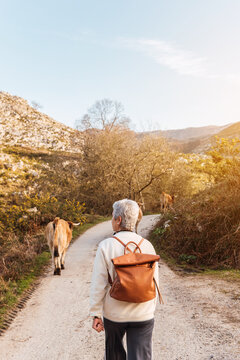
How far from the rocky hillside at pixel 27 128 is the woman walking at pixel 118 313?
44136mm

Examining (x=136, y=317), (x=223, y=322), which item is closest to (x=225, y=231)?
(x=223, y=322)

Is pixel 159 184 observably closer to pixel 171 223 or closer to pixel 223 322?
pixel 171 223

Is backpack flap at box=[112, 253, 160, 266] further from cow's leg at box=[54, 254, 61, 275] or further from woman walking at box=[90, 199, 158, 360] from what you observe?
cow's leg at box=[54, 254, 61, 275]

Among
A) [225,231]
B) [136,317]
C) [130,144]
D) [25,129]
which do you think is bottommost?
[225,231]

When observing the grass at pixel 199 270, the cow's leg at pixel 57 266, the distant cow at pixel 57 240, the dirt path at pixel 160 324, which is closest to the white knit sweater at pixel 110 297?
the dirt path at pixel 160 324

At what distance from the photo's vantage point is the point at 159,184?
2517cm

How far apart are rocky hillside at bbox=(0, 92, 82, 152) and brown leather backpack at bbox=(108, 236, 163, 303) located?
4435cm

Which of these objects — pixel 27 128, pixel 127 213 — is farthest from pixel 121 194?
pixel 27 128

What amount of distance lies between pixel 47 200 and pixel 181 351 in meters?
14.5

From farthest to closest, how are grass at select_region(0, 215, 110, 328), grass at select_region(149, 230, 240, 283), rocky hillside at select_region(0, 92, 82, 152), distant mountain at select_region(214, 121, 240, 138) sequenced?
distant mountain at select_region(214, 121, 240, 138), rocky hillside at select_region(0, 92, 82, 152), grass at select_region(149, 230, 240, 283), grass at select_region(0, 215, 110, 328)

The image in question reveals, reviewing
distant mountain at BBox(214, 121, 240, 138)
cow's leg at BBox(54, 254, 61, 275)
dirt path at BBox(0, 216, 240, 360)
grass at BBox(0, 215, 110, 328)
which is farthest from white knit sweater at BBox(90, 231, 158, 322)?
distant mountain at BBox(214, 121, 240, 138)

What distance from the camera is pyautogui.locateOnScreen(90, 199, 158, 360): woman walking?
8.01ft

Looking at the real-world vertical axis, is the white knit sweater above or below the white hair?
below

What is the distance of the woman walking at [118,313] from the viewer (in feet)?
8.01
